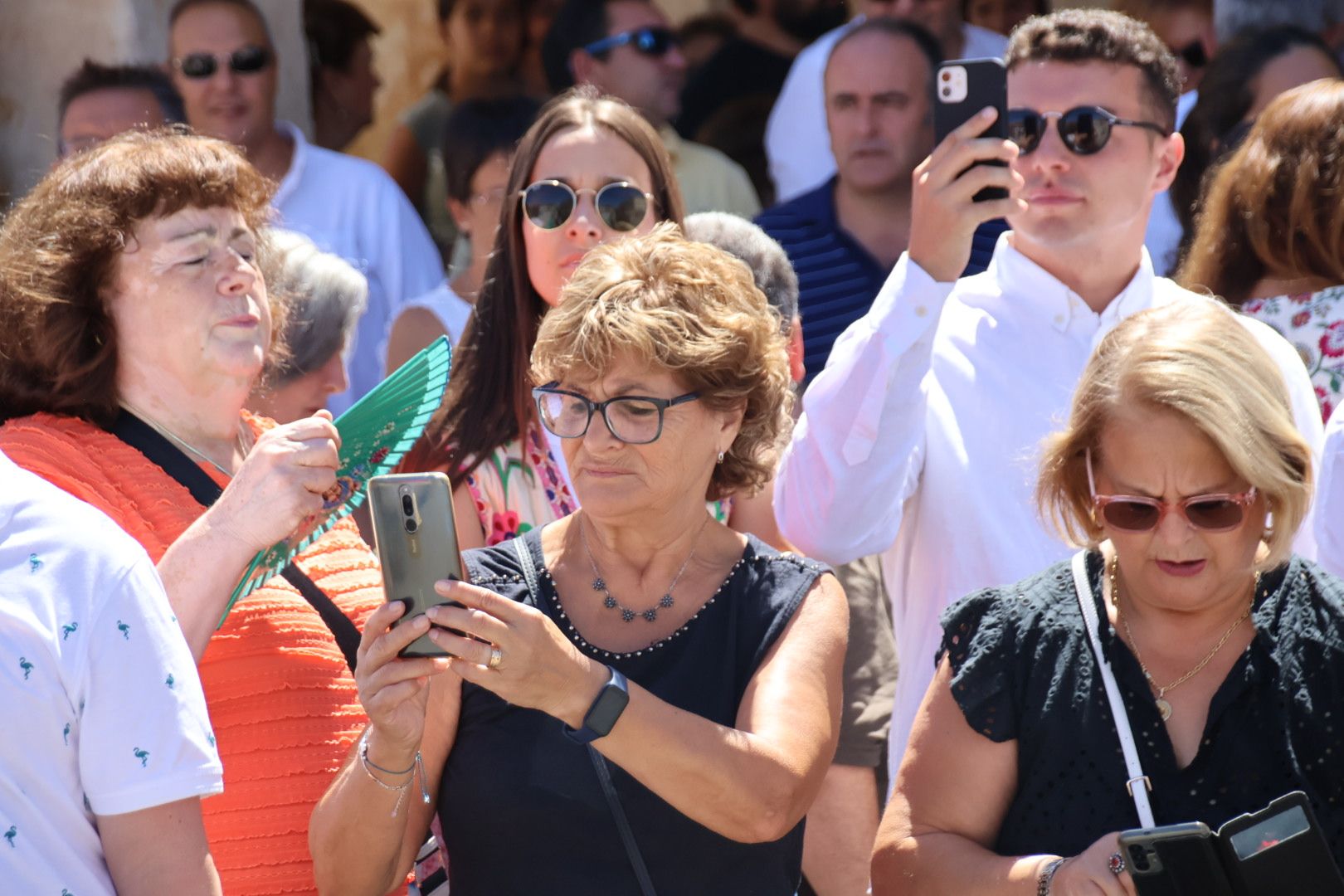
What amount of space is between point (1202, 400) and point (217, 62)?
4079 millimetres

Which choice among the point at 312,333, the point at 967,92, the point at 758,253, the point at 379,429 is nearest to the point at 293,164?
the point at 312,333

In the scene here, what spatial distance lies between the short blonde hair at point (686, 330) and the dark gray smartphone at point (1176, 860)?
0.94m

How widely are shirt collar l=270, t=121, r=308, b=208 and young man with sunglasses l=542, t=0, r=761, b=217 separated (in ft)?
3.20

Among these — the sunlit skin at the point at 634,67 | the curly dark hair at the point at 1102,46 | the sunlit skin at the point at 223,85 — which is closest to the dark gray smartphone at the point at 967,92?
the curly dark hair at the point at 1102,46

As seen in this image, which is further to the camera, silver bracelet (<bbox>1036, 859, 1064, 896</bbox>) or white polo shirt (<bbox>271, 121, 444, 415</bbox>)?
white polo shirt (<bbox>271, 121, 444, 415</bbox>)

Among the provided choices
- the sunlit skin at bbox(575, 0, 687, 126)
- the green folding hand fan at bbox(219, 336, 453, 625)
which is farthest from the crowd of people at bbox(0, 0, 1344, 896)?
the sunlit skin at bbox(575, 0, 687, 126)

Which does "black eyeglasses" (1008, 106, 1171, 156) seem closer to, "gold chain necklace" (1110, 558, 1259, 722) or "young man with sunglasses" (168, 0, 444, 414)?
"gold chain necklace" (1110, 558, 1259, 722)

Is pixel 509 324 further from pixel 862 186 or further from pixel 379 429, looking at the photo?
pixel 862 186

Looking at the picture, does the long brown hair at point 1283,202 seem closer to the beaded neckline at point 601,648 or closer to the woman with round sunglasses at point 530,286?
the woman with round sunglasses at point 530,286

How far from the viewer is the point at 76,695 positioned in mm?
2043

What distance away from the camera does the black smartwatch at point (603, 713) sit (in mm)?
2197

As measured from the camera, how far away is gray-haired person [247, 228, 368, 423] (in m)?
4.10

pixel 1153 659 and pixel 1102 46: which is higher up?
pixel 1102 46

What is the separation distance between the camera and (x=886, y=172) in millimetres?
4789
